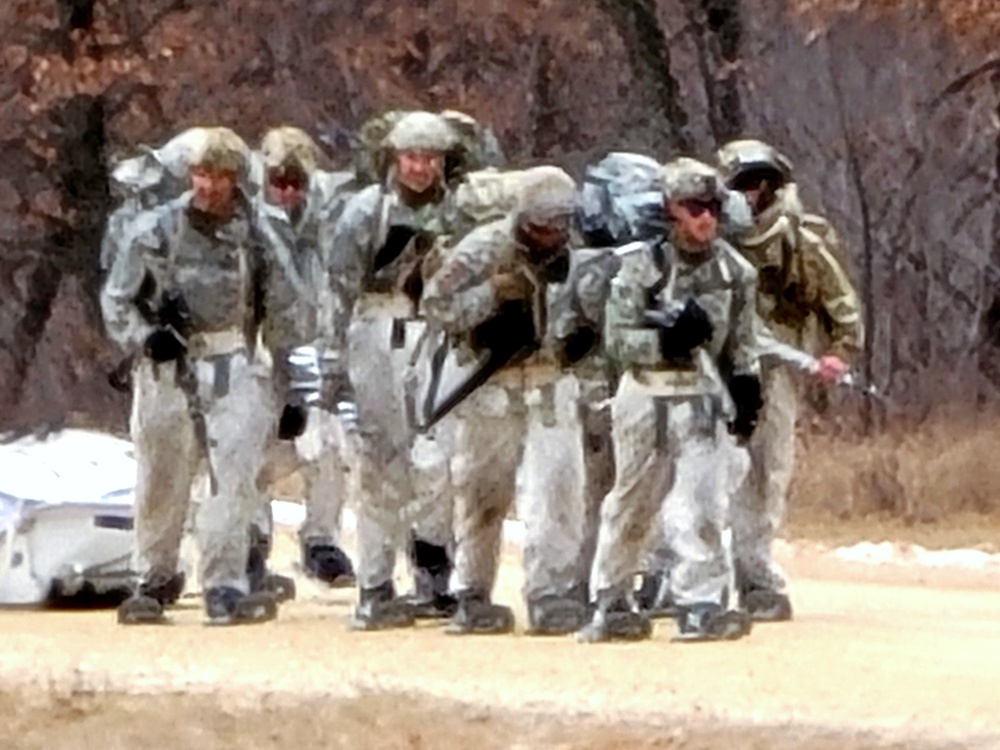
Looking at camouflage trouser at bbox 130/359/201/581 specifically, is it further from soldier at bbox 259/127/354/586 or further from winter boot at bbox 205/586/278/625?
soldier at bbox 259/127/354/586

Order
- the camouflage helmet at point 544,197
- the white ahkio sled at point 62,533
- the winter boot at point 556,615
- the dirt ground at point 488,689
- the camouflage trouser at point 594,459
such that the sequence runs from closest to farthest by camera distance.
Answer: the dirt ground at point 488,689 → the camouflage helmet at point 544,197 → the winter boot at point 556,615 → the camouflage trouser at point 594,459 → the white ahkio sled at point 62,533

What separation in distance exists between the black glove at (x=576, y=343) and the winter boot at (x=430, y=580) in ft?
3.05

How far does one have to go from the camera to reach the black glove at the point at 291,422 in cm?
823

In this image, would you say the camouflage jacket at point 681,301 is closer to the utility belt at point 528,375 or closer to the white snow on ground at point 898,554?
the utility belt at point 528,375

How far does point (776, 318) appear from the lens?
8203 mm

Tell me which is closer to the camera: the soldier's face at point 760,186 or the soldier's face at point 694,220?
the soldier's face at point 694,220

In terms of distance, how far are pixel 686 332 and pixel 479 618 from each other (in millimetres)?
1109

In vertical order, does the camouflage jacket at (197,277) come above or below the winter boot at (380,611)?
above

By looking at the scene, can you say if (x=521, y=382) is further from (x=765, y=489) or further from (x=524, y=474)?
(x=765, y=489)

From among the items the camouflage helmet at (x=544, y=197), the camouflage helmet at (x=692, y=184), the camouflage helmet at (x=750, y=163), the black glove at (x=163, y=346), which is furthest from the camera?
the camouflage helmet at (x=750, y=163)

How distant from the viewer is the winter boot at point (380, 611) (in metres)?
7.86

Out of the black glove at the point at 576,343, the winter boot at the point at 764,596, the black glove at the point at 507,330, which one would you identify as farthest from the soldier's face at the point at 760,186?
the winter boot at the point at 764,596

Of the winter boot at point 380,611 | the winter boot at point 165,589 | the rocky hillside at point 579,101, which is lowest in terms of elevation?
the winter boot at point 380,611

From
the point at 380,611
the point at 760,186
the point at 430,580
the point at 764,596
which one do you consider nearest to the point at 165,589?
the point at 380,611
